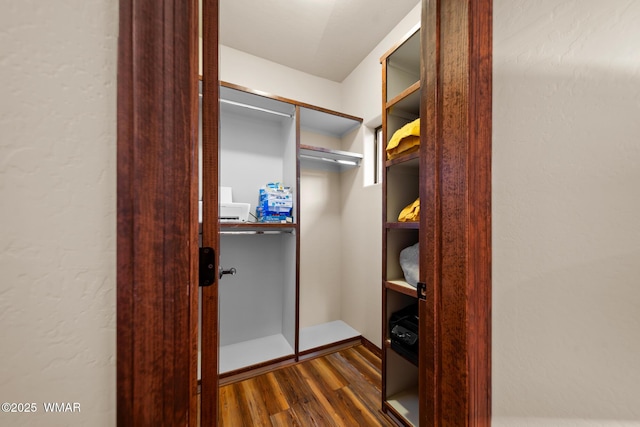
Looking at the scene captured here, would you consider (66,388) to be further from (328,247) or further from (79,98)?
(328,247)

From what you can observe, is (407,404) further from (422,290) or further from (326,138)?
(326,138)

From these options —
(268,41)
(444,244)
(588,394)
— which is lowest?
(588,394)

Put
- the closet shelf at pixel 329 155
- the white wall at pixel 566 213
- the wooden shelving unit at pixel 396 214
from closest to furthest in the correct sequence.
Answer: the white wall at pixel 566 213
the wooden shelving unit at pixel 396 214
the closet shelf at pixel 329 155

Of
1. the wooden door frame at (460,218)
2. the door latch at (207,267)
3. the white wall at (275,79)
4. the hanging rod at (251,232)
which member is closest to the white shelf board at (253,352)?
the hanging rod at (251,232)

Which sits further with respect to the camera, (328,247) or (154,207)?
(328,247)

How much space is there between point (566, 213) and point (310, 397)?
1.54 m

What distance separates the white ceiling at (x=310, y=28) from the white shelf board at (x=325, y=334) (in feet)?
7.67

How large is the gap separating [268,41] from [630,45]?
1.92m

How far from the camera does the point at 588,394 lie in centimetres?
47

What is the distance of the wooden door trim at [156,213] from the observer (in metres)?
0.31

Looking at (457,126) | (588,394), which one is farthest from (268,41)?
(588,394)

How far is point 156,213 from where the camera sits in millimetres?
328

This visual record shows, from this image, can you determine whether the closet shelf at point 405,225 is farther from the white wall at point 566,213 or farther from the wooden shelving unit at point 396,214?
the white wall at point 566,213

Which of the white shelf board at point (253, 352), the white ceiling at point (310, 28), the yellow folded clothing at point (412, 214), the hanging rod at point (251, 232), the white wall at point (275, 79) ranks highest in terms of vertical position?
the white ceiling at point (310, 28)
